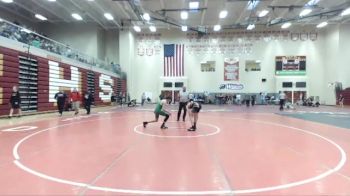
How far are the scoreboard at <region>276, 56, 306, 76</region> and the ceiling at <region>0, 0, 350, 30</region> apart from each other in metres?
4.97

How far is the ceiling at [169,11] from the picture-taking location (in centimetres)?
3021

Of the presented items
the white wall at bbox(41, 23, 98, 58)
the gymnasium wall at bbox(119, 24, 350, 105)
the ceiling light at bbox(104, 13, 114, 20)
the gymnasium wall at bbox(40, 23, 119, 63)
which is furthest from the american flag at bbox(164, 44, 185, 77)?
the ceiling light at bbox(104, 13, 114, 20)

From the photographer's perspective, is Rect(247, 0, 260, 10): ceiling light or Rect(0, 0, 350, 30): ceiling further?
Rect(0, 0, 350, 30): ceiling

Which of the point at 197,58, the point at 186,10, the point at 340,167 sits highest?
the point at 186,10

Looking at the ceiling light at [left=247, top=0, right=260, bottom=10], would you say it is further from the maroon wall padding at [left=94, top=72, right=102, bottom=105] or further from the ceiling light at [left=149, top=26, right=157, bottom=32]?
the maroon wall padding at [left=94, top=72, right=102, bottom=105]

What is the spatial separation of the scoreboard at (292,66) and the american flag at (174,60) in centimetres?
1248

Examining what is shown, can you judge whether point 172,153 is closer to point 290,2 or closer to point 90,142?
point 90,142

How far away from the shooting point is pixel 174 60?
42.4m

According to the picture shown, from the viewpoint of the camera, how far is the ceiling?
99.1ft

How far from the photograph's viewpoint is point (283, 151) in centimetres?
752

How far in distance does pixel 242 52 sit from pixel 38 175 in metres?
39.0

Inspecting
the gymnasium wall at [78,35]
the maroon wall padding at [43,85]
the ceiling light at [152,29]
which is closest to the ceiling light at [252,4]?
the ceiling light at [152,29]

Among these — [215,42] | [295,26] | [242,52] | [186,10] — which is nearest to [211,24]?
[215,42]

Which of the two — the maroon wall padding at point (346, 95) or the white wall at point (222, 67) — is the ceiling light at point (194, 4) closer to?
the white wall at point (222, 67)
